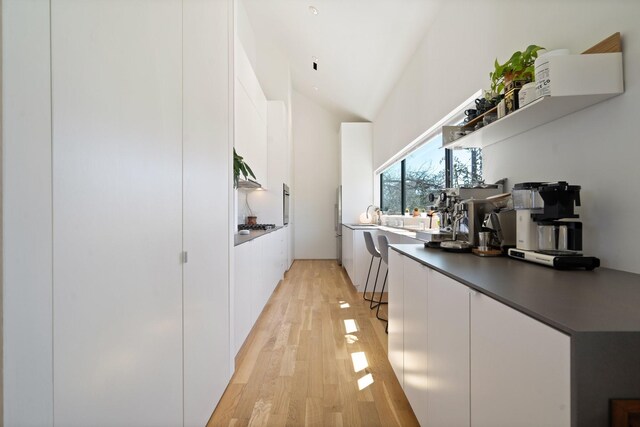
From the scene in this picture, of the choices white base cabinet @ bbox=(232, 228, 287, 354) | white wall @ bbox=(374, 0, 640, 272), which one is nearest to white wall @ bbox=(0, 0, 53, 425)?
white base cabinet @ bbox=(232, 228, 287, 354)

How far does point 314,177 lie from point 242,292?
18.1ft

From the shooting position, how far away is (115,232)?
0.86 metres

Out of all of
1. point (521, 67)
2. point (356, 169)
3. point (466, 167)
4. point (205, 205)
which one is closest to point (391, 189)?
point (356, 169)

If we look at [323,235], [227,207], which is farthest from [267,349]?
[323,235]

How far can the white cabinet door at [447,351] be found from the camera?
3.38 feet

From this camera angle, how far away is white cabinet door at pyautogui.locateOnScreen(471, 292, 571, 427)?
623 mm

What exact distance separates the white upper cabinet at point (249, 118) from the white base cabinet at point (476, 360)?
263 cm

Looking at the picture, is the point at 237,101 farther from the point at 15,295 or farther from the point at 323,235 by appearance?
the point at 323,235

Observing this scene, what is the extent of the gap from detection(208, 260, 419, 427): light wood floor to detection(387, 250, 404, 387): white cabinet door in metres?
0.16

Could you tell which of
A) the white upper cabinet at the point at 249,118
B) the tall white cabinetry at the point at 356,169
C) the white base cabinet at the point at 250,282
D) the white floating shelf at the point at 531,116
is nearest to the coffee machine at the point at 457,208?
the white floating shelf at the point at 531,116

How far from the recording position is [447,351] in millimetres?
1165

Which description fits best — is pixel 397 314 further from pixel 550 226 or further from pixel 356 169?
pixel 356 169

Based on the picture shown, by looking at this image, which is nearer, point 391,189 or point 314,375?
point 314,375

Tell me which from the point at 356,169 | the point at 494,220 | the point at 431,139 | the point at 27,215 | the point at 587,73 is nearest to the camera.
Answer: the point at 27,215
